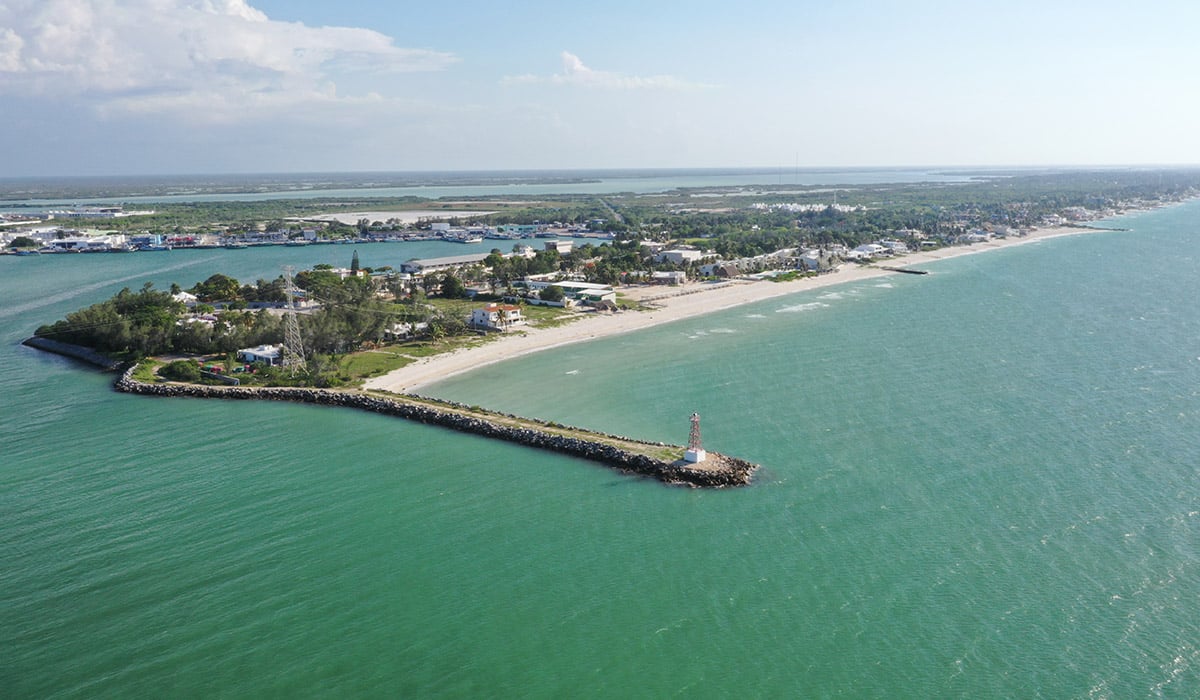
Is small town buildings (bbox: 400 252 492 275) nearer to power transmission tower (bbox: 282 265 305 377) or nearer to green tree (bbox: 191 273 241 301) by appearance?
green tree (bbox: 191 273 241 301)

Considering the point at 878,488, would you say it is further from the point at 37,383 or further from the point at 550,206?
the point at 550,206

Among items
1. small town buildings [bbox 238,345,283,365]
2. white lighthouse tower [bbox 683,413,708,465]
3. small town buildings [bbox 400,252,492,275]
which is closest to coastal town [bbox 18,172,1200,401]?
small town buildings [bbox 238,345,283,365]

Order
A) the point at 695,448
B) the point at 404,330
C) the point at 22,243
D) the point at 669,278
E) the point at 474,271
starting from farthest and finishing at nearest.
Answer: the point at 22,243 < the point at 669,278 < the point at 474,271 < the point at 404,330 < the point at 695,448

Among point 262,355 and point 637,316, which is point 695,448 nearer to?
point 262,355

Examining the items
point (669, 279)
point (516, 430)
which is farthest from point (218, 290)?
point (516, 430)

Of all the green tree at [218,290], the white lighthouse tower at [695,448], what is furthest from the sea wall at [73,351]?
the white lighthouse tower at [695,448]

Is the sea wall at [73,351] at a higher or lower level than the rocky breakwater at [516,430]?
higher

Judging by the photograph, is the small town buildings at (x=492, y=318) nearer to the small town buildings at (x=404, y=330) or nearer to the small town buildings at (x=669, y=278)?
the small town buildings at (x=404, y=330)

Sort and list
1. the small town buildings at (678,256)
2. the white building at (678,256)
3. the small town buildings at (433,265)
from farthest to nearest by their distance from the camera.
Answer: the white building at (678,256) → the small town buildings at (678,256) → the small town buildings at (433,265)
